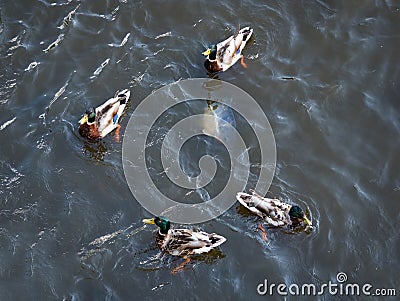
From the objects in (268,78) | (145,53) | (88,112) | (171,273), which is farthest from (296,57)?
(171,273)

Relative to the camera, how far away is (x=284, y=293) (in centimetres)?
1025

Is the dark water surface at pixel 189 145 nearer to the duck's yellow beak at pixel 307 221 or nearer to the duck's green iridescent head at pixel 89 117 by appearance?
the duck's yellow beak at pixel 307 221

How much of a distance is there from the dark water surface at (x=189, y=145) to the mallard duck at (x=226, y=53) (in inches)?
10.7

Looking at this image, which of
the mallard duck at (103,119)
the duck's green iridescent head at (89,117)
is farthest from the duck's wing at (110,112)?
the duck's green iridescent head at (89,117)

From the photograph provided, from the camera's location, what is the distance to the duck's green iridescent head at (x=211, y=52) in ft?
41.2

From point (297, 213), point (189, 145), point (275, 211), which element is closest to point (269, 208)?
point (275, 211)

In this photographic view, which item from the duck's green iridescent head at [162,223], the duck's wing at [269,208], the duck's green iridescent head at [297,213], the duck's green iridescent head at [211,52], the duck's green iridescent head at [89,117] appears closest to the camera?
the duck's green iridescent head at [162,223]

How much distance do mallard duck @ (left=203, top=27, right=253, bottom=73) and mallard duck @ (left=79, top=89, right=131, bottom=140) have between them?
182 centimetres

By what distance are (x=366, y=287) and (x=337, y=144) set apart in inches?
109

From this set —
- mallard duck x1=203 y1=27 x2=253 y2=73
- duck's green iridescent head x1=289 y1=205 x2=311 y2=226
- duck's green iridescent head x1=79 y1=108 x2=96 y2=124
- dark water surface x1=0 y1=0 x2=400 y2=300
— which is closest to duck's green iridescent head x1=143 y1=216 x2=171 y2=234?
dark water surface x1=0 y1=0 x2=400 y2=300

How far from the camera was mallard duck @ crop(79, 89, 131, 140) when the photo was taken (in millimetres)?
11680

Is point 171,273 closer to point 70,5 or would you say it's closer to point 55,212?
point 55,212

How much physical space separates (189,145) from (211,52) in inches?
76.0

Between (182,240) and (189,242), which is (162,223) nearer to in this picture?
(182,240)
